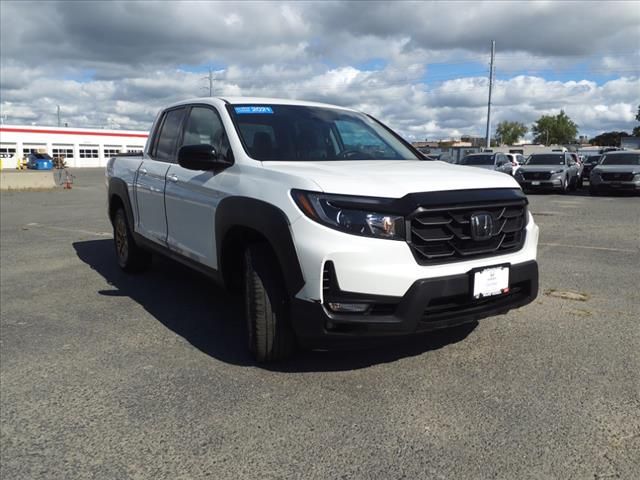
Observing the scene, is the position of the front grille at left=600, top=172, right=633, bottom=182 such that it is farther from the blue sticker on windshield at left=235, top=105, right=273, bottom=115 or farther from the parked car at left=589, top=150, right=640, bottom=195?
the blue sticker on windshield at left=235, top=105, right=273, bottom=115

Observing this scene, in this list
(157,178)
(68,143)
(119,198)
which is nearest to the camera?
(157,178)

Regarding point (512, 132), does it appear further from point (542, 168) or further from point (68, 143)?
point (542, 168)

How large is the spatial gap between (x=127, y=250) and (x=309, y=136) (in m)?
3.08

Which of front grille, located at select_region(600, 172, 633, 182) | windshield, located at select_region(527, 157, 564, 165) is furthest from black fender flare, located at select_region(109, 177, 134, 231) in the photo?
windshield, located at select_region(527, 157, 564, 165)

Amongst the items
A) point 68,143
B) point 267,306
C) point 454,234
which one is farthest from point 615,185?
point 68,143

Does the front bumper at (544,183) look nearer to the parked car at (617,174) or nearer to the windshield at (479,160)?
the parked car at (617,174)

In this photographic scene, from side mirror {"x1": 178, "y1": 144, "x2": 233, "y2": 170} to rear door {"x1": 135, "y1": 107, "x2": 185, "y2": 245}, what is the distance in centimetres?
116

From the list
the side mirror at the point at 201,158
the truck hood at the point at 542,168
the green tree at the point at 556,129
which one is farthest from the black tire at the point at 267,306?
the green tree at the point at 556,129

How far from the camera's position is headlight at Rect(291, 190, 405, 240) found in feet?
10.1

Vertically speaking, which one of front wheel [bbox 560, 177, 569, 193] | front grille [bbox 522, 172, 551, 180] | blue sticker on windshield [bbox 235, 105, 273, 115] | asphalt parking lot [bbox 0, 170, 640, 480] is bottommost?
asphalt parking lot [bbox 0, 170, 640, 480]

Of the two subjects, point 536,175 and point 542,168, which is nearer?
point 536,175

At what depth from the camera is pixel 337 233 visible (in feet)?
9.96

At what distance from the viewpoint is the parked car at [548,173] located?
18.6 meters

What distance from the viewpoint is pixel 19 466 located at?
104 inches
